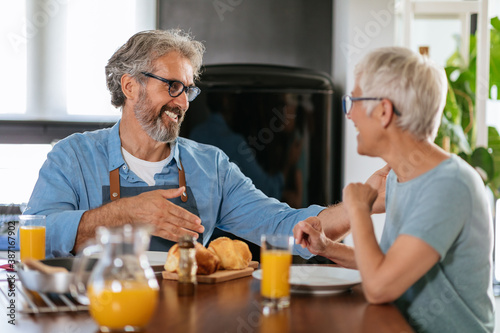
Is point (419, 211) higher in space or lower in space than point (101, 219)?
higher

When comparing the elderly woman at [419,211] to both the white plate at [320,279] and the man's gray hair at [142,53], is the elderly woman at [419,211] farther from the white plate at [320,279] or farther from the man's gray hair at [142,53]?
→ the man's gray hair at [142,53]

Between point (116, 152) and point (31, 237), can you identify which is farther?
point (116, 152)

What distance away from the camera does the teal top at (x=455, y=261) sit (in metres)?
1.39

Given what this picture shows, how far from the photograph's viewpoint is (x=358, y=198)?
4.68 feet

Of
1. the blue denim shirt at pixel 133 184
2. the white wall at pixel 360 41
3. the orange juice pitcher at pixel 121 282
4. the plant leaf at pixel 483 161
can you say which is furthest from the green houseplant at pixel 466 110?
the orange juice pitcher at pixel 121 282

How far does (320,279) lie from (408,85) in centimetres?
51

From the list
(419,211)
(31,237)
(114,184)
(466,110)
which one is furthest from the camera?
(466,110)

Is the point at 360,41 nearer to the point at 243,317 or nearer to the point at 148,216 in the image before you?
the point at 148,216

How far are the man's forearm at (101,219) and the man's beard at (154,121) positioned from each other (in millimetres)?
440

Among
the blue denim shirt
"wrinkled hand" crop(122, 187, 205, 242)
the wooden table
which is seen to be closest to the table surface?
the wooden table

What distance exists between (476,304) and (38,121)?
2.81 m

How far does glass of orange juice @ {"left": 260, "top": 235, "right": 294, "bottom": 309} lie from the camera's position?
129 centimetres

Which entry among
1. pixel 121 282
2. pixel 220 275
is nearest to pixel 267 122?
pixel 220 275

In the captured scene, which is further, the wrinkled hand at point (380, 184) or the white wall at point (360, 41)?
the white wall at point (360, 41)
